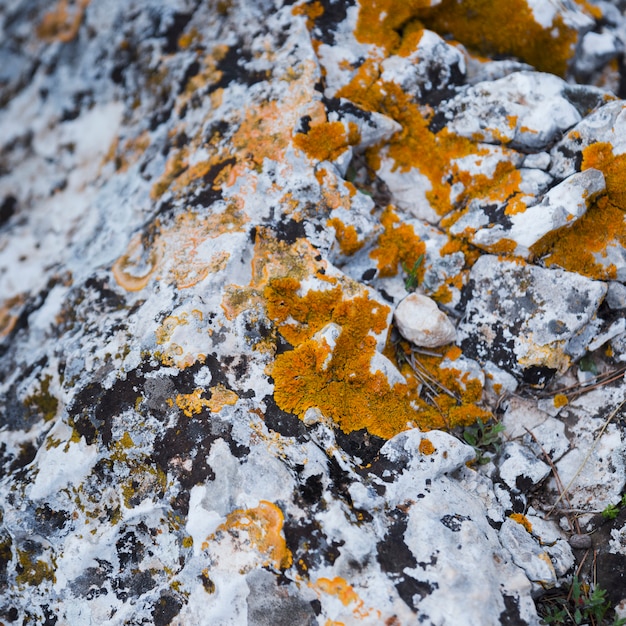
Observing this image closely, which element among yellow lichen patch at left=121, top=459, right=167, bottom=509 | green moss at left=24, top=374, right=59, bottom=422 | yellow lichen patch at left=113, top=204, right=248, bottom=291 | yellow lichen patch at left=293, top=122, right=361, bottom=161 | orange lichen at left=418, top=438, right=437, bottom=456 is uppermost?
yellow lichen patch at left=293, top=122, right=361, bottom=161

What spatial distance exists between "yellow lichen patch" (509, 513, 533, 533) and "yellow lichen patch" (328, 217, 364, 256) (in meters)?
1.87

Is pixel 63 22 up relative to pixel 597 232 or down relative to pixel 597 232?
up

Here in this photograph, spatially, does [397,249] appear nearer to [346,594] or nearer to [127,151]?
[346,594]

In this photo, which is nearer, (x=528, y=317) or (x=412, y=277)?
(x=528, y=317)

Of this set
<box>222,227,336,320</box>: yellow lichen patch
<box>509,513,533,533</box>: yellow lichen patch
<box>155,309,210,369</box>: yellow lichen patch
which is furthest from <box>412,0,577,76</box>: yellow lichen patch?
<box>509,513,533,533</box>: yellow lichen patch

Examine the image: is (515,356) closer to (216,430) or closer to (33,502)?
(216,430)

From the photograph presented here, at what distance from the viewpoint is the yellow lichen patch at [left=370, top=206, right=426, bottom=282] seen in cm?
346

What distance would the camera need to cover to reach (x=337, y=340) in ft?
9.85

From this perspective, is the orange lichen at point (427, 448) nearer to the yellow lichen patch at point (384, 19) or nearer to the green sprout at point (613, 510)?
the green sprout at point (613, 510)

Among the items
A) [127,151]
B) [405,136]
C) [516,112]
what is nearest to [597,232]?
[516,112]

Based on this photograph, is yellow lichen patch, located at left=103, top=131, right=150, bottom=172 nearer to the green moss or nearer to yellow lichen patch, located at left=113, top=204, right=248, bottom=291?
yellow lichen patch, located at left=113, top=204, right=248, bottom=291

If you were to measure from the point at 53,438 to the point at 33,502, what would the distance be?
0.37m

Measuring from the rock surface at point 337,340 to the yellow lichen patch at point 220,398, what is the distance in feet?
0.04

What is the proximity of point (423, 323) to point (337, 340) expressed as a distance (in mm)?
576
